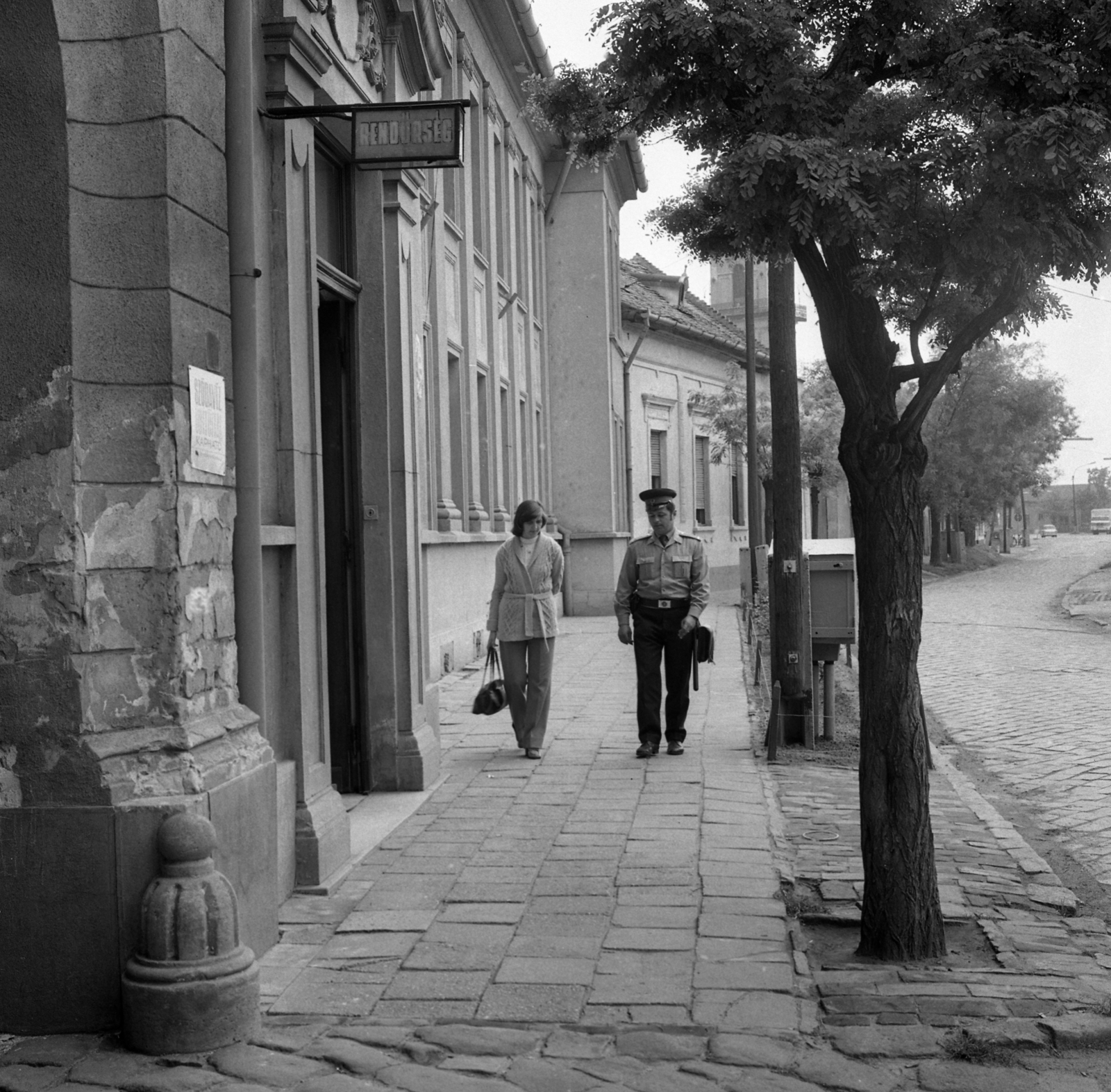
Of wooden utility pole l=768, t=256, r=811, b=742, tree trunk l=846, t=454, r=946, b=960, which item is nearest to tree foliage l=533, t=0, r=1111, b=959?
tree trunk l=846, t=454, r=946, b=960

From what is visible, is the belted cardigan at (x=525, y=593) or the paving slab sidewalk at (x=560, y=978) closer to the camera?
the paving slab sidewalk at (x=560, y=978)

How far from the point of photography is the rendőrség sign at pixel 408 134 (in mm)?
7031

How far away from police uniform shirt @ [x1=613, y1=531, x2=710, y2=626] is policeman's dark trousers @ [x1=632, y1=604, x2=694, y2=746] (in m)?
0.10

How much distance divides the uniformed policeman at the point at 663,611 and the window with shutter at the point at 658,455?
2503 cm

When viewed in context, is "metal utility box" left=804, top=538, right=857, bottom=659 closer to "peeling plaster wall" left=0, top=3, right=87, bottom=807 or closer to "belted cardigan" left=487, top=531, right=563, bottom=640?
"belted cardigan" left=487, top=531, right=563, bottom=640

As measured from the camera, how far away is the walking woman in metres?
10.4

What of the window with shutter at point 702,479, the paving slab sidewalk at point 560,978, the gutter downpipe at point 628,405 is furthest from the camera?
the window with shutter at point 702,479

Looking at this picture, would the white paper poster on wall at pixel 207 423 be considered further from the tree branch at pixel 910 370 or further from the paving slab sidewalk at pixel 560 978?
the tree branch at pixel 910 370

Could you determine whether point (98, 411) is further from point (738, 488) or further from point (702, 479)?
point (738, 488)

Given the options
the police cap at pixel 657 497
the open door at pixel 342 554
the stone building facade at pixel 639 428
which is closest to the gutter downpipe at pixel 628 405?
the stone building facade at pixel 639 428

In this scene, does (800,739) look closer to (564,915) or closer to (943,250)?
(564,915)

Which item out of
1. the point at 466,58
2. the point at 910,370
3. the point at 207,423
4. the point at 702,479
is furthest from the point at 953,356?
the point at 702,479

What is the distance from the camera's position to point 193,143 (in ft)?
17.5

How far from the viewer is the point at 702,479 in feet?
130
